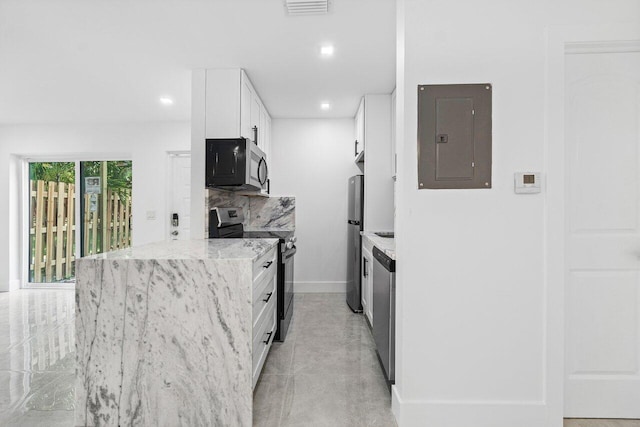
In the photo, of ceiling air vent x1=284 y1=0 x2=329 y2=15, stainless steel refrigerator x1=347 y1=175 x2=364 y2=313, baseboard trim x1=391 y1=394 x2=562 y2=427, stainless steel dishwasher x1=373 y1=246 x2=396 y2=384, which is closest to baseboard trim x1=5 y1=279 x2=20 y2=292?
stainless steel refrigerator x1=347 y1=175 x2=364 y2=313

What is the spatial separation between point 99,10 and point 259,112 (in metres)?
1.84

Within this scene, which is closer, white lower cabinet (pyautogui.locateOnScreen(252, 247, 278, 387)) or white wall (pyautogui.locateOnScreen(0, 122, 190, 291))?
white lower cabinet (pyautogui.locateOnScreen(252, 247, 278, 387))

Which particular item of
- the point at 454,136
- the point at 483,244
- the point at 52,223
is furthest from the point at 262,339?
the point at 52,223

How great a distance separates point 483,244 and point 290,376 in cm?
155

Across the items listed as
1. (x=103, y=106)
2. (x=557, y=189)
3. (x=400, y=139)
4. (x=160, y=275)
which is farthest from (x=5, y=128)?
(x=557, y=189)

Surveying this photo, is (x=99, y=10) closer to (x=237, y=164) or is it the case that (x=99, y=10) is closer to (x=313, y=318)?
(x=237, y=164)

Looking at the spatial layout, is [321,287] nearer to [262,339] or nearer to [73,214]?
[262,339]

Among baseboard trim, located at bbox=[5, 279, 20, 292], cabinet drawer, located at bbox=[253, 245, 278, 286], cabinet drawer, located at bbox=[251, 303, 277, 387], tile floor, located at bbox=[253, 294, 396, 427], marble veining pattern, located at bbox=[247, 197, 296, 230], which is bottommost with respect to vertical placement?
tile floor, located at bbox=[253, 294, 396, 427]

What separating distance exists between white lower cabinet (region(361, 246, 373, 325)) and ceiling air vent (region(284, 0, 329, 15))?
6.39ft

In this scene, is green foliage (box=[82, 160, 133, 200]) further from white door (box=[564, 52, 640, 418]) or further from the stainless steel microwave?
white door (box=[564, 52, 640, 418])

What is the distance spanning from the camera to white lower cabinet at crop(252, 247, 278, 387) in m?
1.98

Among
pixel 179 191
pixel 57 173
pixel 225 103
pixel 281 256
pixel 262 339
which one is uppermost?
pixel 225 103

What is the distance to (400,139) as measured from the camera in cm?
185

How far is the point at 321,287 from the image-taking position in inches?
185
